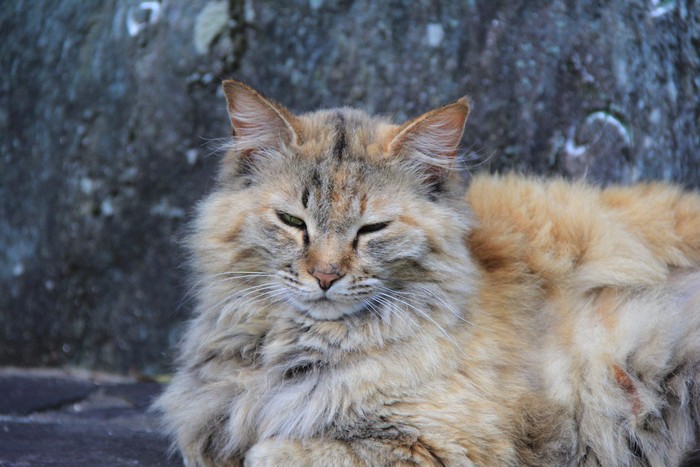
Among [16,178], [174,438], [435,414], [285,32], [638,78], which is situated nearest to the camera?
[435,414]

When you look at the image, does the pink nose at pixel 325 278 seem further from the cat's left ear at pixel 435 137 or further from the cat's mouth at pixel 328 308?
the cat's left ear at pixel 435 137

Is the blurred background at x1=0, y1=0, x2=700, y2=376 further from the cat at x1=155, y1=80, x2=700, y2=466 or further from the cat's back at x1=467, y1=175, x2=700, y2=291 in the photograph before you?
the cat at x1=155, y1=80, x2=700, y2=466

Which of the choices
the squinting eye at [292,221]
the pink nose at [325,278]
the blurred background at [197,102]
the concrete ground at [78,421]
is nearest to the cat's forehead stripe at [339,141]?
the squinting eye at [292,221]

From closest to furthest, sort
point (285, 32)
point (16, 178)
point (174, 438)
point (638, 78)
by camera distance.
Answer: point (174, 438) < point (638, 78) < point (285, 32) < point (16, 178)

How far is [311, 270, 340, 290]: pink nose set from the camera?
8.33ft

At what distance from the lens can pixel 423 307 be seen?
8.97ft

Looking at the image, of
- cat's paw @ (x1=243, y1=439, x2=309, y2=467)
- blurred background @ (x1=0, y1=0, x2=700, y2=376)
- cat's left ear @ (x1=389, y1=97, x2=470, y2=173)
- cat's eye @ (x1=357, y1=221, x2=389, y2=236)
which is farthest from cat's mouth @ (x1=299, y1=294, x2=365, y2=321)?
blurred background @ (x1=0, y1=0, x2=700, y2=376)

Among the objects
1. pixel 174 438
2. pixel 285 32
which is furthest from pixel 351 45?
pixel 174 438

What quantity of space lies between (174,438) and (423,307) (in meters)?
1.10

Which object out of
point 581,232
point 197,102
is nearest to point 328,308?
point 581,232

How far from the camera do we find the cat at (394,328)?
260 cm

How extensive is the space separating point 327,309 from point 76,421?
183 cm

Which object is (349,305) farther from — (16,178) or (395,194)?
(16,178)

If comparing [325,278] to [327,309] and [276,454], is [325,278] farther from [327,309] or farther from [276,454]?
[276,454]
